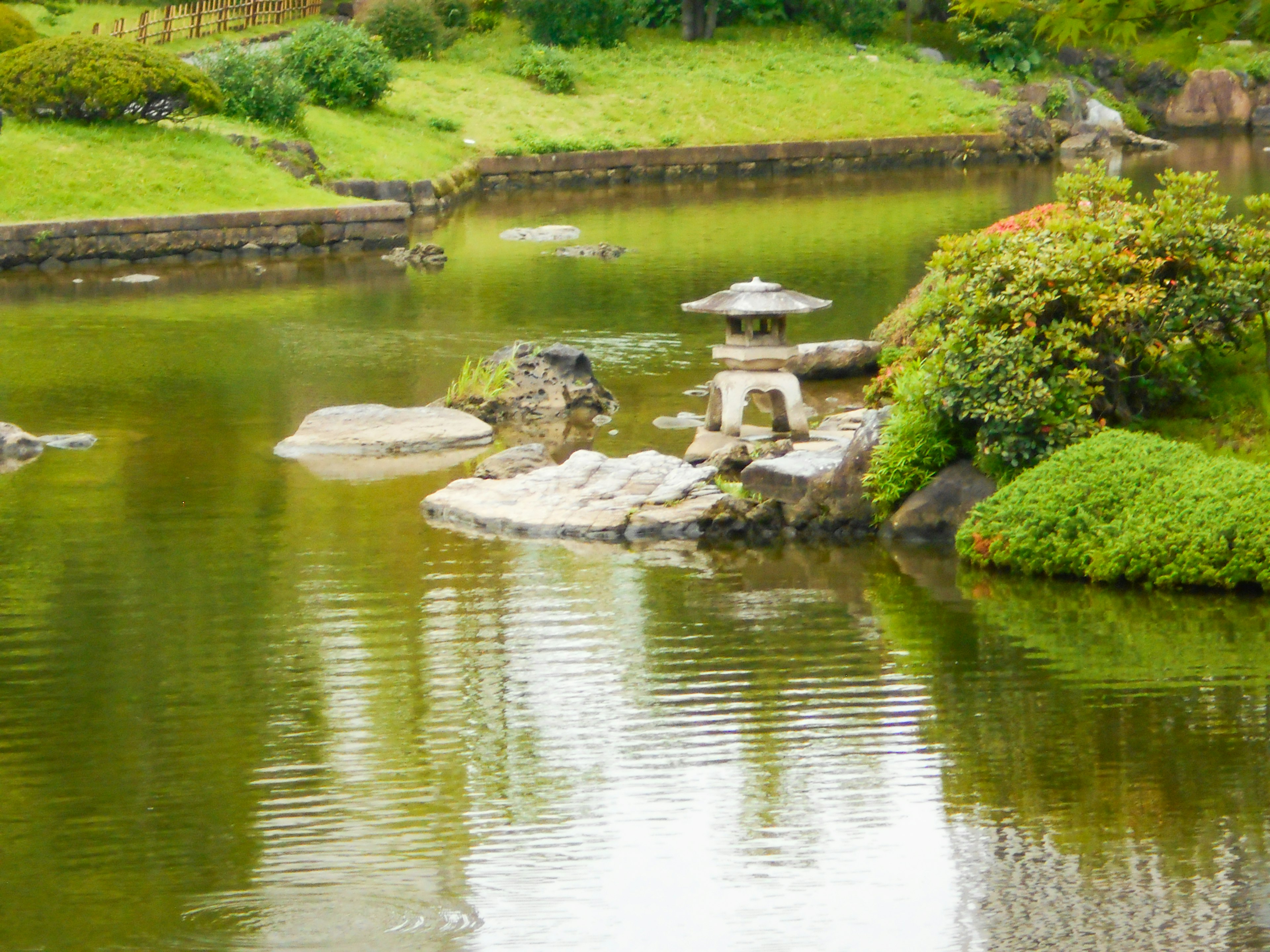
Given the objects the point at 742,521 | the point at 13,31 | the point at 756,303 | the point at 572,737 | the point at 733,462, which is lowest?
the point at 572,737

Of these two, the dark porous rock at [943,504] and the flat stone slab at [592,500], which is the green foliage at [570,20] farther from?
the dark porous rock at [943,504]

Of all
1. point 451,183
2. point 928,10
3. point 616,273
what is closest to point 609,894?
point 616,273

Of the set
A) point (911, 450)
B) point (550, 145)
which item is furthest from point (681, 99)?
point (911, 450)

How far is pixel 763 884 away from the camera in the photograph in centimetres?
679

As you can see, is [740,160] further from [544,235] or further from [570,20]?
[544,235]

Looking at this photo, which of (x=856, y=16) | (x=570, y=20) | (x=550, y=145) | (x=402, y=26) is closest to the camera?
(x=550, y=145)

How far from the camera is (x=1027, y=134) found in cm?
4544

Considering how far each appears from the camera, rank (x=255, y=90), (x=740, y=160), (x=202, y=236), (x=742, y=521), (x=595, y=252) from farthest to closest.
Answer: (x=740, y=160), (x=255, y=90), (x=202, y=236), (x=595, y=252), (x=742, y=521)

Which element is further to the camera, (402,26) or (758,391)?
(402,26)

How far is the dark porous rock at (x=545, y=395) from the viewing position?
16844mm

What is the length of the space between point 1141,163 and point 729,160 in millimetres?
10375

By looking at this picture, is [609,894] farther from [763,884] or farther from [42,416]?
[42,416]

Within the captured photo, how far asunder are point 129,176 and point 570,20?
70.7 feet

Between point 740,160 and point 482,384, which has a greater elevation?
point 740,160
